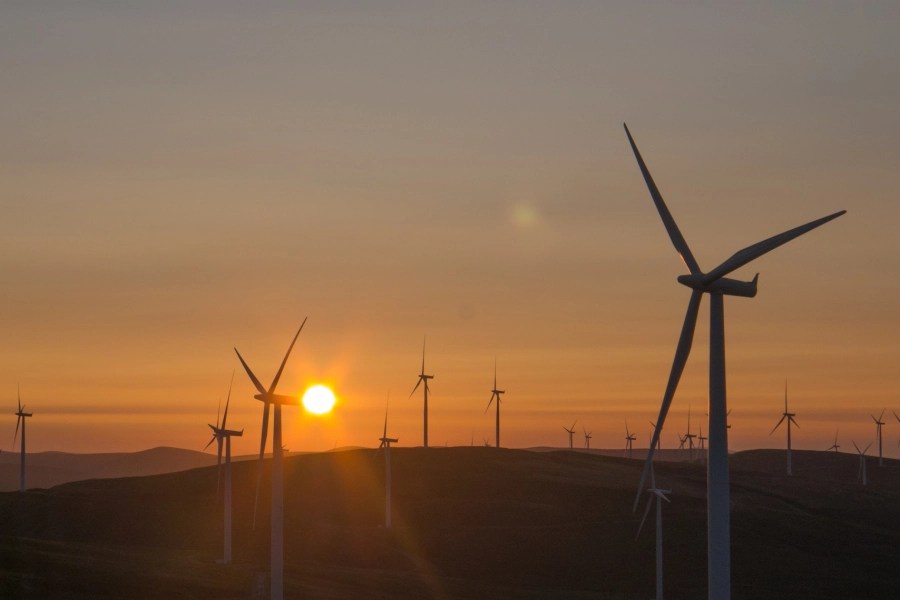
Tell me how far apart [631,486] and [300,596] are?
8820 cm

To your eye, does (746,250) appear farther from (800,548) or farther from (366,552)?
(800,548)

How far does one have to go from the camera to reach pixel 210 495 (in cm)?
16712

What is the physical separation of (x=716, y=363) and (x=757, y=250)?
18.3ft

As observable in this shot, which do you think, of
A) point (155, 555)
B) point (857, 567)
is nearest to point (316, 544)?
point (155, 555)

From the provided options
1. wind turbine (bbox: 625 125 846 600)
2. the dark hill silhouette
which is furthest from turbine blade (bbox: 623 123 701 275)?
the dark hill silhouette

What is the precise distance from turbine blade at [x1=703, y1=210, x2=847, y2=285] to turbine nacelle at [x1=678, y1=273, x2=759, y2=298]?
28 cm

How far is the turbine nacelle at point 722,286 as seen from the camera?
167 feet

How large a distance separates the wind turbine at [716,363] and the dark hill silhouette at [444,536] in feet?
172

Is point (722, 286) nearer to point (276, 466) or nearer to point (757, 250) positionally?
point (757, 250)

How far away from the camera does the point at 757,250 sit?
51719 millimetres

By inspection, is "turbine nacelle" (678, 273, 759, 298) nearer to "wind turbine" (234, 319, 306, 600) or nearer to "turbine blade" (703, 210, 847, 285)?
"turbine blade" (703, 210, 847, 285)

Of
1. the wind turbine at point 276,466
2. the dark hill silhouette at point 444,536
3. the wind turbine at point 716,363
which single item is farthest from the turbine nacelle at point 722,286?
the dark hill silhouette at point 444,536

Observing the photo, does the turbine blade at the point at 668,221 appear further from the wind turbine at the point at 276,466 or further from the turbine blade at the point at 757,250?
the wind turbine at the point at 276,466

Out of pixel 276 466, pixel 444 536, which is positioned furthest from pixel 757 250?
pixel 444 536
